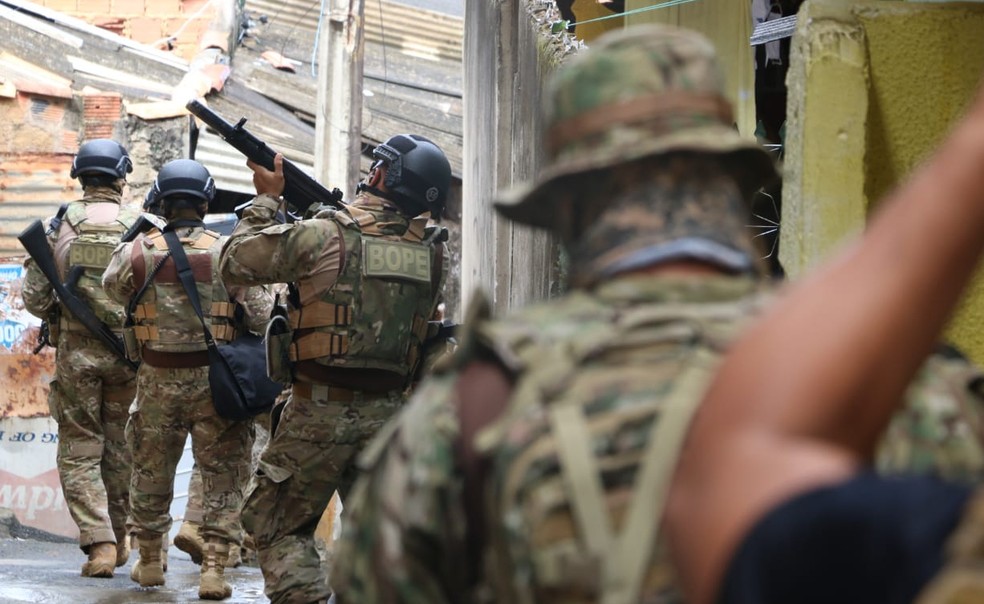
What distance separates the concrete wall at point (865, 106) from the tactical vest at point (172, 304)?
424 cm

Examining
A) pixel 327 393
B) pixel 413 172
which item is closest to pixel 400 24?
pixel 413 172

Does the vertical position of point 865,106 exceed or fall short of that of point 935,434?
it exceeds it

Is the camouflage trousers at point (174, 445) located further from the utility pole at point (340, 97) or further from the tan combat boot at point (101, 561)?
the utility pole at point (340, 97)

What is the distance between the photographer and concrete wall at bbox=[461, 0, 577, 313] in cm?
686

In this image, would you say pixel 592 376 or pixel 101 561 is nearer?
pixel 592 376

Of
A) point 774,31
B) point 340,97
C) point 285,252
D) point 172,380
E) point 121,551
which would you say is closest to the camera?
point 774,31

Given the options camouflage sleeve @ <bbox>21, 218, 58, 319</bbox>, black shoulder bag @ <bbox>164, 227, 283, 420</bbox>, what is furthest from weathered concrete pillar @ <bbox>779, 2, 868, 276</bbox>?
camouflage sleeve @ <bbox>21, 218, 58, 319</bbox>

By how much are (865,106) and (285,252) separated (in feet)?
8.48

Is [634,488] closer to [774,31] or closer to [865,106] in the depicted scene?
[865,106]

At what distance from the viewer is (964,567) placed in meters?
1.29

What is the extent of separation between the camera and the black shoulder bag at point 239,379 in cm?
760

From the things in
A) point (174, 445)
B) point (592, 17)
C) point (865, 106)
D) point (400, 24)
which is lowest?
point (174, 445)

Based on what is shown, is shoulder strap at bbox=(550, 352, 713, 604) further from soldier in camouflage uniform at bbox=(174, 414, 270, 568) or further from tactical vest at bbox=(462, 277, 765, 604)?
soldier in camouflage uniform at bbox=(174, 414, 270, 568)

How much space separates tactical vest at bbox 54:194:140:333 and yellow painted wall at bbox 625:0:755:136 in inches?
157
